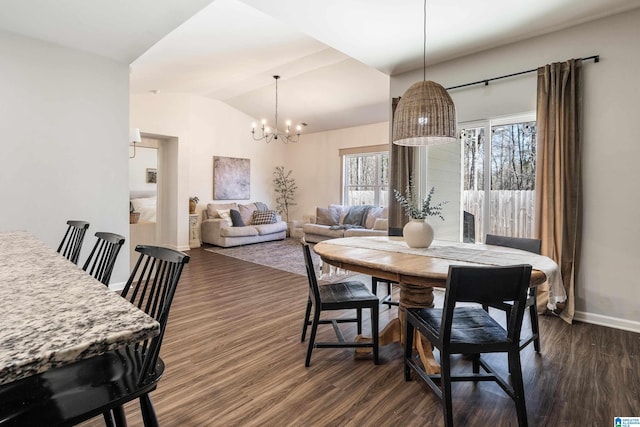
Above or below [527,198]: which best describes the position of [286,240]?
below

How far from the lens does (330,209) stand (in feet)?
24.6

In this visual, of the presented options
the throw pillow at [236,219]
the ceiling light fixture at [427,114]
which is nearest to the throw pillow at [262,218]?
the throw pillow at [236,219]

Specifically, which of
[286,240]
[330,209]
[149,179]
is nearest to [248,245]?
[286,240]

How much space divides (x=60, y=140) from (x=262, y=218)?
451cm

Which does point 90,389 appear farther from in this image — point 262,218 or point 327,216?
point 262,218

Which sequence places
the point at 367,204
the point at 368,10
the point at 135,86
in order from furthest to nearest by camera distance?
the point at 367,204 < the point at 135,86 < the point at 368,10

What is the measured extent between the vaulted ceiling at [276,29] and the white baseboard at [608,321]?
2573 mm

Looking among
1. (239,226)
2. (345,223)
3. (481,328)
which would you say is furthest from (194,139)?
(481,328)

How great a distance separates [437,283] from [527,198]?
2.42 metres

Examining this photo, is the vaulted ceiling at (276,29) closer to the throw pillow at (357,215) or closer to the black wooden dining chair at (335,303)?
the black wooden dining chair at (335,303)

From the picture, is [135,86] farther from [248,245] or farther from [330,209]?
[330,209]

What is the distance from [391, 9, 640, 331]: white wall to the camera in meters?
2.82

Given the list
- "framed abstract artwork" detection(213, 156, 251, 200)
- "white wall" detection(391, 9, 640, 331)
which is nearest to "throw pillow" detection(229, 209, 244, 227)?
"framed abstract artwork" detection(213, 156, 251, 200)

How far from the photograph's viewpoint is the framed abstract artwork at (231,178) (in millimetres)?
7523
